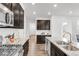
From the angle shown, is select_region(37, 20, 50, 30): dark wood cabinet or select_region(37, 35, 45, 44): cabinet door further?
select_region(37, 20, 50, 30): dark wood cabinet

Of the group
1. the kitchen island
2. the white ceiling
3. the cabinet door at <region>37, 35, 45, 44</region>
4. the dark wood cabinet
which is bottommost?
the cabinet door at <region>37, 35, 45, 44</region>

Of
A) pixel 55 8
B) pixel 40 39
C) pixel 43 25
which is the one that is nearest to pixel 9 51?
pixel 55 8

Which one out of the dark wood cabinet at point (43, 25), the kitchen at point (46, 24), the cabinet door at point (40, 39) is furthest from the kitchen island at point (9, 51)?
the dark wood cabinet at point (43, 25)

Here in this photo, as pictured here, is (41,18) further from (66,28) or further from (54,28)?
(66,28)

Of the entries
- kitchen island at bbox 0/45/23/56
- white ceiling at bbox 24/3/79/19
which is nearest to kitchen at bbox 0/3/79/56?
white ceiling at bbox 24/3/79/19

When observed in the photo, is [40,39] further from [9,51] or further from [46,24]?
[9,51]

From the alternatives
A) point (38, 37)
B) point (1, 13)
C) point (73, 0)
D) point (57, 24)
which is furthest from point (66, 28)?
point (73, 0)

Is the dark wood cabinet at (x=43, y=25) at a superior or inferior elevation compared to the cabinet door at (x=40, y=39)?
superior

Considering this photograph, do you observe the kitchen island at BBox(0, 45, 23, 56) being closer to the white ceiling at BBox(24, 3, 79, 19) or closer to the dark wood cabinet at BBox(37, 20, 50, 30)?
the white ceiling at BBox(24, 3, 79, 19)

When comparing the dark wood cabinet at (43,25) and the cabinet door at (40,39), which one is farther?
the dark wood cabinet at (43,25)

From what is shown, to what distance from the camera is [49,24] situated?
34.0 feet

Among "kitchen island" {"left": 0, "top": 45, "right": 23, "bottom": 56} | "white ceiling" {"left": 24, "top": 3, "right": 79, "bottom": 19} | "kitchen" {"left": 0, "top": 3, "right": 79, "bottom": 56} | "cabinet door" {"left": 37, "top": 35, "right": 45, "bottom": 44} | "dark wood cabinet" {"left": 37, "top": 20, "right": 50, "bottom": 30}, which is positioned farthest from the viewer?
"dark wood cabinet" {"left": 37, "top": 20, "right": 50, "bottom": 30}

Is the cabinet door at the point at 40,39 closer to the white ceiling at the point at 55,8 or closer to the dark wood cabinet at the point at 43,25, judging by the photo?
the dark wood cabinet at the point at 43,25

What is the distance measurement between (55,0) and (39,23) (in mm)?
9118
